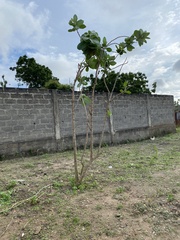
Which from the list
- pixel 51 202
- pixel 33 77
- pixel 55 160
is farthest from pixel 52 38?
pixel 33 77

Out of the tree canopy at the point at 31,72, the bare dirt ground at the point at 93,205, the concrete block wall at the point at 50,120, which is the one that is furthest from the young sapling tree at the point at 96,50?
the tree canopy at the point at 31,72

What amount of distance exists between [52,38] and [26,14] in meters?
0.94

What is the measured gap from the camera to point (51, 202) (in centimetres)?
245

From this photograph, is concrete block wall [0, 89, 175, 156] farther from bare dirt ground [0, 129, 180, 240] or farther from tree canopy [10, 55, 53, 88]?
tree canopy [10, 55, 53, 88]

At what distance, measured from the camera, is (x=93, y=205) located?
2389 millimetres

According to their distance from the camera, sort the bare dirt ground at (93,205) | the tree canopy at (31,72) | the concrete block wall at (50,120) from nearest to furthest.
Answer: the bare dirt ground at (93,205) < the concrete block wall at (50,120) < the tree canopy at (31,72)

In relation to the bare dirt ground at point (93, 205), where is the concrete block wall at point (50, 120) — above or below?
above

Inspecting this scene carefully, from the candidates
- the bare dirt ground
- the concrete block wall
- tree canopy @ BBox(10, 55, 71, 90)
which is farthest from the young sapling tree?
tree canopy @ BBox(10, 55, 71, 90)

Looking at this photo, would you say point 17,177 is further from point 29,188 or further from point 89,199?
point 89,199

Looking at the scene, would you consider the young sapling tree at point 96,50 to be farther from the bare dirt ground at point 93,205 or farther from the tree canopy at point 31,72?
the tree canopy at point 31,72

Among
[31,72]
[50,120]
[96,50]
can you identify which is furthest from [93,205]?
[31,72]

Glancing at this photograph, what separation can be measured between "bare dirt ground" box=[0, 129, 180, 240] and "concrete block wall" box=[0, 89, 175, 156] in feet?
5.53

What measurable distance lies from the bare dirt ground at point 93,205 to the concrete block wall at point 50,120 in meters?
1.69

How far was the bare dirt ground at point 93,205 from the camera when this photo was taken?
1860 mm
